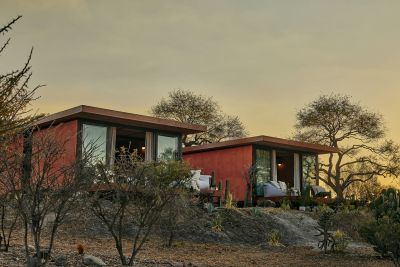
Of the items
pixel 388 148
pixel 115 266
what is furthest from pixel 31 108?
pixel 388 148

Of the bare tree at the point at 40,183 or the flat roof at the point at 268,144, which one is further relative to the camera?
the flat roof at the point at 268,144

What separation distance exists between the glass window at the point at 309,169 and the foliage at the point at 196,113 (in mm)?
11688

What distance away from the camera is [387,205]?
12.1 meters

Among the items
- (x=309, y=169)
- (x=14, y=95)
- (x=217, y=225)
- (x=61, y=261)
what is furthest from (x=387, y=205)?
(x=309, y=169)

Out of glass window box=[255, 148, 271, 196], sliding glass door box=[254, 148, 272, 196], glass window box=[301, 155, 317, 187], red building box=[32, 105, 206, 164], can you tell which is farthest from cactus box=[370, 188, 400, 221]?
glass window box=[301, 155, 317, 187]

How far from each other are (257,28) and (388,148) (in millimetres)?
19978

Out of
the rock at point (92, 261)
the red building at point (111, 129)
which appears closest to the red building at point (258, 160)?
the red building at point (111, 129)

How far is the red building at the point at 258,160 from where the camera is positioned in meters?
23.7

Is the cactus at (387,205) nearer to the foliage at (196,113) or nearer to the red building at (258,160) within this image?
the red building at (258,160)

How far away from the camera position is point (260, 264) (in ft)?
34.1

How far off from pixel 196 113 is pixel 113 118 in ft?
64.5

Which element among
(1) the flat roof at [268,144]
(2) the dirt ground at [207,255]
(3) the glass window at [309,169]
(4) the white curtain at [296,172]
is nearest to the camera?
(2) the dirt ground at [207,255]

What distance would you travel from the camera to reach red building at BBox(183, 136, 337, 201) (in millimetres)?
23656

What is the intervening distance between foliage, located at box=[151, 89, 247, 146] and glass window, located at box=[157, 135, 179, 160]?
15484mm
